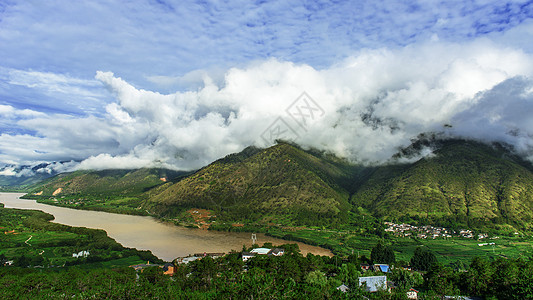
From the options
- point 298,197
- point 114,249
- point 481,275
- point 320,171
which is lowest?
point 114,249

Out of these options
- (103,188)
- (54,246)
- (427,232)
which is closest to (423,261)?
(427,232)

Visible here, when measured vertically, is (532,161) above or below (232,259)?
above

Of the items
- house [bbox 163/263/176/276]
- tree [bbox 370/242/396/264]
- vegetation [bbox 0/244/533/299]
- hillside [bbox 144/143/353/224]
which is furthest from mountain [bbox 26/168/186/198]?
vegetation [bbox 0/244/533/299]

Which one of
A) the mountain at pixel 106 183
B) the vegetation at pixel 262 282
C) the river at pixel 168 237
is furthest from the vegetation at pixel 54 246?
the mountain at pixel 106 183

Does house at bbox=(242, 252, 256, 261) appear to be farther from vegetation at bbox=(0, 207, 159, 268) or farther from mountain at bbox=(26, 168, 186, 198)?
mountain at bbox=(26, 168, 186, 198)

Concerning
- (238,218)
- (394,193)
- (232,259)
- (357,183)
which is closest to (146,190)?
(238,218)

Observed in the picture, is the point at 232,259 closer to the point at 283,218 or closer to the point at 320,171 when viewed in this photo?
the point at 283,218
